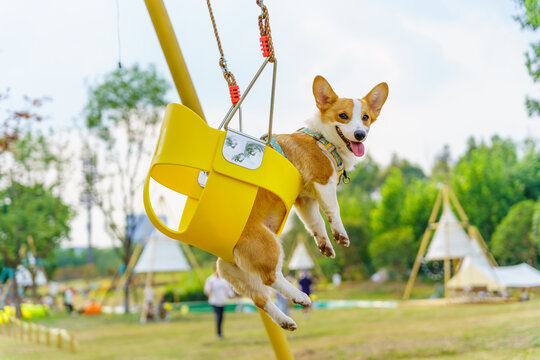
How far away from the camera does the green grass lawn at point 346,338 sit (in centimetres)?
795

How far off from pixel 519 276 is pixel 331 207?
14.5 meters

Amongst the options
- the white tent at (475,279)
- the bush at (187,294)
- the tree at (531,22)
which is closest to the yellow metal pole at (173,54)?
the tree at (531,22)

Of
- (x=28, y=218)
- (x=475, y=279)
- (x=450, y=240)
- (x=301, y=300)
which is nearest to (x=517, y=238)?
(x=475, y=279)

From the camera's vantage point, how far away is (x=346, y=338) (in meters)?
10.1

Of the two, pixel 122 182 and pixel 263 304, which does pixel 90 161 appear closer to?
pixel 122 182

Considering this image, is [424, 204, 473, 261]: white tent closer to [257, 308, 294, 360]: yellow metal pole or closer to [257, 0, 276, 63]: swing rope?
[257, 308, 294, 360]: yellow metal pole

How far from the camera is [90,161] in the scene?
856 inches

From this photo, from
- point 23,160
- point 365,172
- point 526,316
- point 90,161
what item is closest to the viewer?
point 526,316

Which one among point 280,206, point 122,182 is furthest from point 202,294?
point 280,206

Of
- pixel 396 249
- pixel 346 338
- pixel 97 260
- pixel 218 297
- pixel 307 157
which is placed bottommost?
pixel 97 260

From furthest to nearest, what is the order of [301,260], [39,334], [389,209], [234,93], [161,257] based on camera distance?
[301,260] → [389,209] → [161,257] → [39,334] → [234,93]

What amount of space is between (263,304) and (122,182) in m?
20.9

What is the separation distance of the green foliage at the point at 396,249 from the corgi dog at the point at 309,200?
20.4 meters

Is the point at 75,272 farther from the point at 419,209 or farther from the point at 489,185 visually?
the point at 489,185
